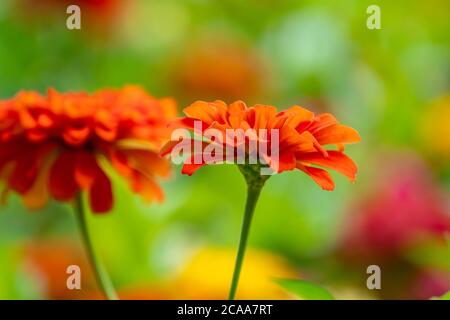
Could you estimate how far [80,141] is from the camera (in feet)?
1.21

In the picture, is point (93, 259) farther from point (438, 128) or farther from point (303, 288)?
point (438, 128)

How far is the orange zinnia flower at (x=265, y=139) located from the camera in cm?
31

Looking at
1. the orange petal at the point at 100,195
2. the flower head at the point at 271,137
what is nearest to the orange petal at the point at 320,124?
the flower head at the point at 271,137

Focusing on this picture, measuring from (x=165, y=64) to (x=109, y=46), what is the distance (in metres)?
0.05

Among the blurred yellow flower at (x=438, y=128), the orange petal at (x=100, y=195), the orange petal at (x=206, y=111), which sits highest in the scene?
the blurred yellow flower at (x=438, y=128)

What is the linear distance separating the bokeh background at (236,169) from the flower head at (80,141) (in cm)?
8

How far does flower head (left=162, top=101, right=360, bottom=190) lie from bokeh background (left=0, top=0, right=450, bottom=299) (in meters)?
0.14

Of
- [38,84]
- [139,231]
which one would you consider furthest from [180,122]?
[38,84]

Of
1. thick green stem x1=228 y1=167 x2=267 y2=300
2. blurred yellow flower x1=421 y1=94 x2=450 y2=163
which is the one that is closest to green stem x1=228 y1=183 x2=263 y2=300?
thick green stem x1=228 y1=167 x2=267 y2=300

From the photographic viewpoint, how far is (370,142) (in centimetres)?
66

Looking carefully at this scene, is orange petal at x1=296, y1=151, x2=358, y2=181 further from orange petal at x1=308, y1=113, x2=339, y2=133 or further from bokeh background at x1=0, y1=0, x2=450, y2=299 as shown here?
bokeh background at x1=0, y1=0, x2=450, y2=299

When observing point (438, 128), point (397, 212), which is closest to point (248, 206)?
point (397, 212)

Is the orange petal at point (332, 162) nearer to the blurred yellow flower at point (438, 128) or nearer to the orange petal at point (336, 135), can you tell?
the orange petal at point (336, 135)
